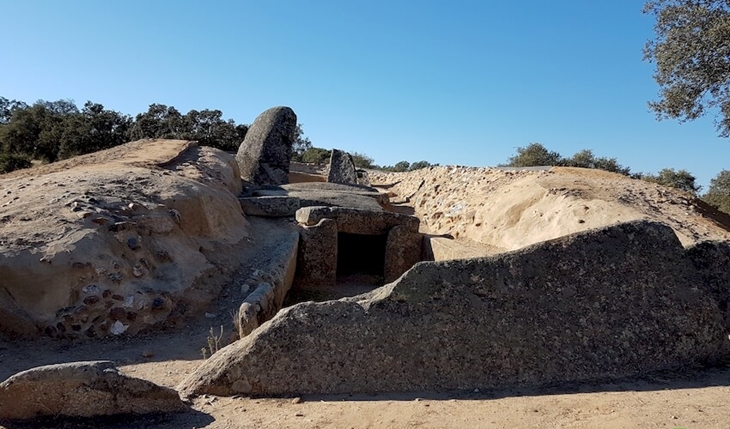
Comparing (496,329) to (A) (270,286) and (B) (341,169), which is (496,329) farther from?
(B) (341,169)

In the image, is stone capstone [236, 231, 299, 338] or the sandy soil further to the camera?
stone capstone [236, 231, 299, 338]

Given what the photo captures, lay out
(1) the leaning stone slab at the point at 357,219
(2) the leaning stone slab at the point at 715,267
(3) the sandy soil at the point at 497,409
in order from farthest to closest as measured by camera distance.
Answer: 1. (1) the leaning stone slab at the point at 357,219
2. (2) the leaning stone slab at the point at 715,267
3. (3) the sandy soil at the point at 497,409

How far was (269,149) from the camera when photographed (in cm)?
1412

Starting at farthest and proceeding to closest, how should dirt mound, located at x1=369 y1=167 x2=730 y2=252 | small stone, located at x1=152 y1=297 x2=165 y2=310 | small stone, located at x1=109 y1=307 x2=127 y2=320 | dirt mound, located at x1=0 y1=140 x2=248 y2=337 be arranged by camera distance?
dirt mound, located at x1=369 y1=167 x2=730 y2=252, small stone, located at x1=152 y1=297 x2=165 y2=310, small stone, located at x1=109 y1=307 x2=127 y2=320, dirt mound, located at x1=0 y1=140 x2=248 y2=337

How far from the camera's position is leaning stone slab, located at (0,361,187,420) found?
104 inches

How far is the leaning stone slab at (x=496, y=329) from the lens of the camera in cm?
297

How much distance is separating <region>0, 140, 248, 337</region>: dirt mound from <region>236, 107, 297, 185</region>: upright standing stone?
5.73 m

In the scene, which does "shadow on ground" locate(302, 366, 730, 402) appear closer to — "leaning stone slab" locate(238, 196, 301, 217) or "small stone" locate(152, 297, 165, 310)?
"small stone" locate(152, 297, 165, 310)

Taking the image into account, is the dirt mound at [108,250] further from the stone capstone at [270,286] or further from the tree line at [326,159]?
the tree line at [326,159]

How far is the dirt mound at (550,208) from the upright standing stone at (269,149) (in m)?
4.07

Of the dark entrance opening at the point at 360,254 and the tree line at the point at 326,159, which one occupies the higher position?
the tree line at the point at 326,159

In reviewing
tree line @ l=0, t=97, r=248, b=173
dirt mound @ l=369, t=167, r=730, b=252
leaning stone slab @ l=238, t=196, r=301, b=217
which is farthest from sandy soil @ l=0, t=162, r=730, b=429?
tree line @ l=0, t=97, r=248, b=173

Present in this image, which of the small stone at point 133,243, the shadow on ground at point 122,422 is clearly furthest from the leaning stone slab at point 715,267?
the small stone at point 133,243

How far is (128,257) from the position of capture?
577cm
